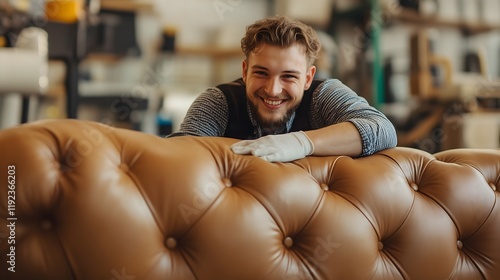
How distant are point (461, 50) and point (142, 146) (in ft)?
14.1

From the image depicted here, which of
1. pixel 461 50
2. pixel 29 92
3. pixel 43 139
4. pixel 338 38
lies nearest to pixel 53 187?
pixel 43 139

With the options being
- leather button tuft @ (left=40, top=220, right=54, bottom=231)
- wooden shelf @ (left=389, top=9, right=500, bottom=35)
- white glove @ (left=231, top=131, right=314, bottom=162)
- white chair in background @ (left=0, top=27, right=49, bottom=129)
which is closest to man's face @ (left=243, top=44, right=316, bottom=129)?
white glove @ (left=231, top=131, right=314, bottom=162)

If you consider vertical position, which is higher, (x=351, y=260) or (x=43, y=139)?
(x=43, y=139)

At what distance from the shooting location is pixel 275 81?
4.64 ft

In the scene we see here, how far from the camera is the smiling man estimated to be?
1382 mm

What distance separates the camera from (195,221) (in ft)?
2.96

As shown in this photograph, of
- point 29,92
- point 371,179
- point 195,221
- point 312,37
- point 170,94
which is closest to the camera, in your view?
point 195,221

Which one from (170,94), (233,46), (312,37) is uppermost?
(312,37)

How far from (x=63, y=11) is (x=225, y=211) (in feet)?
9.03

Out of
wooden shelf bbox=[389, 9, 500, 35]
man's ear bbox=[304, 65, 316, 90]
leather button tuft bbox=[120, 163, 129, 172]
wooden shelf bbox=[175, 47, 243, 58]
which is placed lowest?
wooden shelf bbox=[175, 47, 243, 58]

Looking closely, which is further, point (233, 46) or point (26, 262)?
point (233, 46)

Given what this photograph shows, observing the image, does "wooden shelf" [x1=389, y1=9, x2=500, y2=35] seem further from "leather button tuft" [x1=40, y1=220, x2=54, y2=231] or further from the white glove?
"leather button tuft" [x1=40, y1=220, x2=54, y2=231]

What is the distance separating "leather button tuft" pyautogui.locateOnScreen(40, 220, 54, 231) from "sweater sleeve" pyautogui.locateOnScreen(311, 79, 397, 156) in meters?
0.65

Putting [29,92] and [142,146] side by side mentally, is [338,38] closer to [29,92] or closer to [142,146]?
[29,92]
